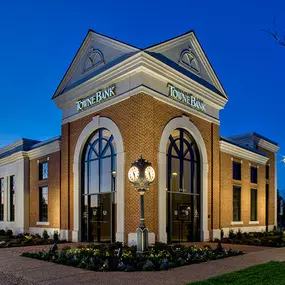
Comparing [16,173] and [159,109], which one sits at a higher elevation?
[159,109]

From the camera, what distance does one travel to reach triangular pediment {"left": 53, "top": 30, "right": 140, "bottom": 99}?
17016 mm

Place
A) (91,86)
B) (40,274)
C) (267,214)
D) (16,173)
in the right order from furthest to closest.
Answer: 1. (267,214)
2. (16,173)
3. (91,86)
4. (40,274)


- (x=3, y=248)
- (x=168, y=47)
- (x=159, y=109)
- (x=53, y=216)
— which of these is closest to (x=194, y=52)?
(x=168, y=47)

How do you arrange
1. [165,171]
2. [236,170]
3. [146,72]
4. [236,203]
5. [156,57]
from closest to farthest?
[146,72] → [165,171] → [156,57] → [236,203] → [236,170]

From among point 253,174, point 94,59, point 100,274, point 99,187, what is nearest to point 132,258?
point 100,274

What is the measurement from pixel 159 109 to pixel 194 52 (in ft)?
18.1

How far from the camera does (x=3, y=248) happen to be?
15.9 meters

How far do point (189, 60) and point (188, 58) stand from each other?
0.43 ft

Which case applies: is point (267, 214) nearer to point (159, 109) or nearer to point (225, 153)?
point (225, 153)

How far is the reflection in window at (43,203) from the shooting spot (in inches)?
868

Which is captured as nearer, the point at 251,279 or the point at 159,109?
the point at 251,279

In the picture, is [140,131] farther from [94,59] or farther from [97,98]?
[94,59]

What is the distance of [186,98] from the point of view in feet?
58.7

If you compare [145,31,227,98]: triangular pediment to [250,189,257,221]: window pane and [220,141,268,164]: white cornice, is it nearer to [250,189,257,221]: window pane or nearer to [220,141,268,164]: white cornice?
[220,141,268,164]: white cornice
